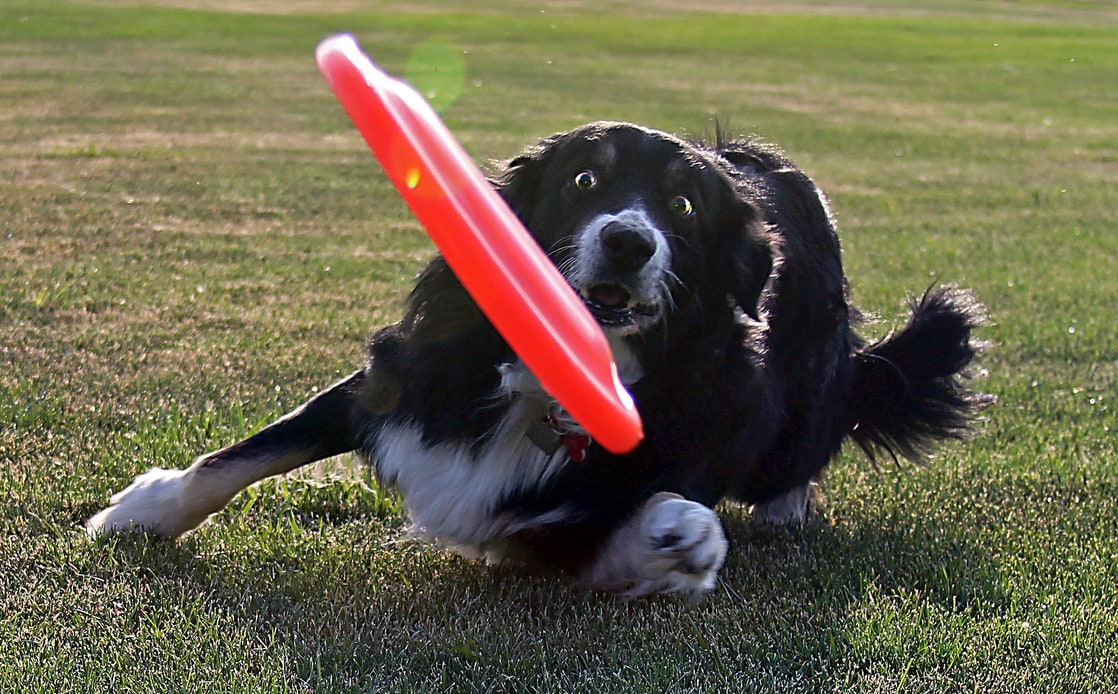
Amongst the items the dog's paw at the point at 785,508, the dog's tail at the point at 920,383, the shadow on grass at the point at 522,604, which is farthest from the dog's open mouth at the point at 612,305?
the dog's tail at the point at 920,383

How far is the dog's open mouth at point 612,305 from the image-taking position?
3398mm

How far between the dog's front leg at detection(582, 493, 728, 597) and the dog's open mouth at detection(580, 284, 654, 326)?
507mm

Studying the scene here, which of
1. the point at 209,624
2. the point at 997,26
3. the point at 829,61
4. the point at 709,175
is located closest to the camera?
the point at 209,624

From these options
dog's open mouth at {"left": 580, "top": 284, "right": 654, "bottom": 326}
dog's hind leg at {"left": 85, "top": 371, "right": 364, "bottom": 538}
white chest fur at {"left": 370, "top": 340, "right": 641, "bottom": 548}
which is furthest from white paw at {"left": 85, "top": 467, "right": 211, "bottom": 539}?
dog's open mouth at {"left": 580, "top": 284, "right": 654, "bottom": 326}

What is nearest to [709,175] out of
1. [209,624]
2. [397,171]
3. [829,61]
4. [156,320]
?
[397,171]

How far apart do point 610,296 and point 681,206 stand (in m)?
0.37

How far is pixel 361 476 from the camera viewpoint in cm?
411

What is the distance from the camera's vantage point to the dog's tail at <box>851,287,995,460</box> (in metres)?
5.07

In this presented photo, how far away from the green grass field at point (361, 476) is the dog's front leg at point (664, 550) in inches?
3.0

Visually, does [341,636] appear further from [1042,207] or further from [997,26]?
[997,26]

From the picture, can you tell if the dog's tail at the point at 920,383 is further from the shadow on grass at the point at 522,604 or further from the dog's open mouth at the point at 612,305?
the dog's open mouth at the point at 612,305

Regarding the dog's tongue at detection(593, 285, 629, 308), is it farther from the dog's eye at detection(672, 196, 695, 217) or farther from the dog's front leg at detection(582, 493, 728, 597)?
the dog's front leg at detection(582, 493, 728, 597)

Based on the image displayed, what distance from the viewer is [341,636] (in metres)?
3.23

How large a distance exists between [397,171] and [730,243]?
1.21m
